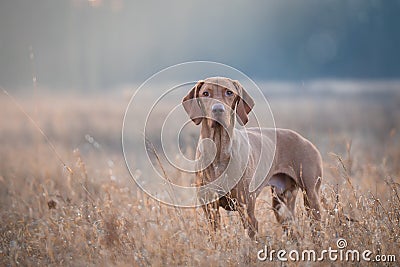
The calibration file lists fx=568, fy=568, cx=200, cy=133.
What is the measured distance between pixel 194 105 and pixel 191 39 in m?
27.2

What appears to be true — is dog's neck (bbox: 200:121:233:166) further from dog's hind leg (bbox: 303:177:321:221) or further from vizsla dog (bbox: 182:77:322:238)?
dog's hind leg (bbox: 303:177:321:221)

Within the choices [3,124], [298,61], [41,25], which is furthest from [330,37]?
[3,124]

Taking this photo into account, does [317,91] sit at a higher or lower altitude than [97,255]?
lower

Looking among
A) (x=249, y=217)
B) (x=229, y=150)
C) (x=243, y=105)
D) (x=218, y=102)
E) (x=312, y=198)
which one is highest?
(x=218, y=102)

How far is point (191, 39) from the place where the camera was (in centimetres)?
3181

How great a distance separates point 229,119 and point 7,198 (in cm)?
360

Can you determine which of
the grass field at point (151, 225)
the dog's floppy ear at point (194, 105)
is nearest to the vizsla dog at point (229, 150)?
the dog's floppy ear at point (194, 105)

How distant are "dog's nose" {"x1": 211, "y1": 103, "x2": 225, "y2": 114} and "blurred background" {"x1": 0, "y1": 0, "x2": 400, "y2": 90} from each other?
2079 cm

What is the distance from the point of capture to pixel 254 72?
2800cm

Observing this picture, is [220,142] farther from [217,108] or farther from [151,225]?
[151,225]

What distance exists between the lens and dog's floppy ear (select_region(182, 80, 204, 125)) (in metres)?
5.04

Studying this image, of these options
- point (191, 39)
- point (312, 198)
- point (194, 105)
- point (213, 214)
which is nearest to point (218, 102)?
point (194, 105)

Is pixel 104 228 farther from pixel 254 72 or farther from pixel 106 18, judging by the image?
pixel 106 18

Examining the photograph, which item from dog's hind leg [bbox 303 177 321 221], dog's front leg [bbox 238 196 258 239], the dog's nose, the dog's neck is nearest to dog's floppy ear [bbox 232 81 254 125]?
the dog's neck
